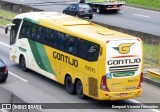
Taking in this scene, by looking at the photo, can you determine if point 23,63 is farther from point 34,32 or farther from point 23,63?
point 34,32

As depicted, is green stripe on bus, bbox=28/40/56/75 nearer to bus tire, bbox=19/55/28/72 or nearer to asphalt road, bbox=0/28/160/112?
asphalt road, bbox=0/28/160/112

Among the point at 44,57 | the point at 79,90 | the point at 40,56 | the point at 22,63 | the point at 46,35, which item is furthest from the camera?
the point at 22,63

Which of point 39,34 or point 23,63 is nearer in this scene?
point 39,34

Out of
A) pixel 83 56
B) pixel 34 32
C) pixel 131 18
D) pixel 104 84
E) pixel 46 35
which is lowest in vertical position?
pixel 131 18

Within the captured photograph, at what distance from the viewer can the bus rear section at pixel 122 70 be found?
20375 mm

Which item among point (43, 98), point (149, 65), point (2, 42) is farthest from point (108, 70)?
point (2, 42)

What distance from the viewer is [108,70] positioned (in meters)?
20.4

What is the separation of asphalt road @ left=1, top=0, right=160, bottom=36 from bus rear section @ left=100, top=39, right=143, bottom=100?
17413 millimetres

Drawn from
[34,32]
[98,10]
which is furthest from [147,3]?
[34,32]

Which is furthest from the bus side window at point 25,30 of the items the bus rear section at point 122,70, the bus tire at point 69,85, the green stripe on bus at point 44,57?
the bus rear section at point 122,70

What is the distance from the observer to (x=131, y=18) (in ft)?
152

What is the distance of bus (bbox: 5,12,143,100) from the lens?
20.5 m

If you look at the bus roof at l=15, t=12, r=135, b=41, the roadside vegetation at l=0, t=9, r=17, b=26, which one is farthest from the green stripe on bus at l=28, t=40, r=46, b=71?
the roadside vegetation at l=0, t=9, r=17, b=26

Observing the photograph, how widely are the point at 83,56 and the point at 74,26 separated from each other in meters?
2.29
